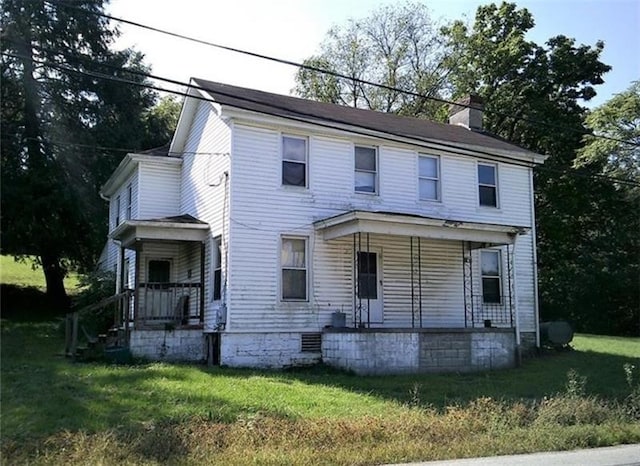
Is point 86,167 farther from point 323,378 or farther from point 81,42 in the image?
point 323,378

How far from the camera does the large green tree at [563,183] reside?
29969 millimetres

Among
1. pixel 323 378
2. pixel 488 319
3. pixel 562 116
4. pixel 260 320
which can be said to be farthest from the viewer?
pixel 562 116

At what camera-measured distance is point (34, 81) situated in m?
26.0

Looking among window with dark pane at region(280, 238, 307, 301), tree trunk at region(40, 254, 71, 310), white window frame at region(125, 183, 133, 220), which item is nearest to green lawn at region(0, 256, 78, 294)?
tree trunk at region(40, 254, 71, 310)

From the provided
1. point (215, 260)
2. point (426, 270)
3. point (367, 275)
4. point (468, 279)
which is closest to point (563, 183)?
point (468, 279)

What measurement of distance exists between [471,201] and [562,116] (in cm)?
1300

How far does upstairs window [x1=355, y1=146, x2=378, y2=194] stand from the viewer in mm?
17812

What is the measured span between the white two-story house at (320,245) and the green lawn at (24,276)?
15254 mm

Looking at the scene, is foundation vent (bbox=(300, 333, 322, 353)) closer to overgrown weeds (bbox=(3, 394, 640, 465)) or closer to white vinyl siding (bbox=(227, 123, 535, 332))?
white vinyl siding (bbox=(227, 123, 535, 332))

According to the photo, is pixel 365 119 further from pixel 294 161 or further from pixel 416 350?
pixel 416 350

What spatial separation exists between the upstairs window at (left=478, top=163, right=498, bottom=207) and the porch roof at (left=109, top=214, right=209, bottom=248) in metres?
8.43

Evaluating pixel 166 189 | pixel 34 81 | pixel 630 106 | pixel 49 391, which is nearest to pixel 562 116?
pixel 630 106

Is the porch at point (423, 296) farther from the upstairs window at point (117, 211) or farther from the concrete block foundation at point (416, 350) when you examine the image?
the upstairs window at point (117, 211)

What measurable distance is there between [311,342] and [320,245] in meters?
2.48
